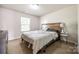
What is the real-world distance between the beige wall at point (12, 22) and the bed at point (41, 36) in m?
0.13

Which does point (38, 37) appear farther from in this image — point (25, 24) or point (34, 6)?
point (34, 6)

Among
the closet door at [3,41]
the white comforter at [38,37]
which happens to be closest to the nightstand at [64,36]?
the white comforter at [38,37]

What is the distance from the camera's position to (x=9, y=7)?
138cm

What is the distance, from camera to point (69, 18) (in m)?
1.46

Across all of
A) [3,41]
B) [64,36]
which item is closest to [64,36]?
[64,36]

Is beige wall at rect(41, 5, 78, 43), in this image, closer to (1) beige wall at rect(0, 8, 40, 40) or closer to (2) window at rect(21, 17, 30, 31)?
(1) beige wall at rect(0, 8, 40, 40)

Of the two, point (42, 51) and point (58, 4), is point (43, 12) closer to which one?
point (58, 4)

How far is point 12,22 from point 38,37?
0.56m

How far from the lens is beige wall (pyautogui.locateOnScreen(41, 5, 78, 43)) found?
1.44m

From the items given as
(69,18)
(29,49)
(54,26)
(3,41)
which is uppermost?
(69,18)

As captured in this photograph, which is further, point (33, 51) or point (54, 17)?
point (54, 17)

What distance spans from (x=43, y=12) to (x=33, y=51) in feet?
2.55

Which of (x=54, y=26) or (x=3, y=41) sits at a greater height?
(x=54, y=26)
